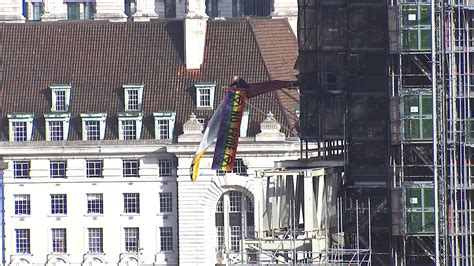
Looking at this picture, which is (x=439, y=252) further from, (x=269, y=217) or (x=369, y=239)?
(x=269, y=217)

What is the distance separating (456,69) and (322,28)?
11776mm

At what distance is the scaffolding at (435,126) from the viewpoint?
157500mm

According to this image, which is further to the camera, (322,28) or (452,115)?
(322,28)

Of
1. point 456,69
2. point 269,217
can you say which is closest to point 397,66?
point 456,69

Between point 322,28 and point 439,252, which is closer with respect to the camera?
point 439,252

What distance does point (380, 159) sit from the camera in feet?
536

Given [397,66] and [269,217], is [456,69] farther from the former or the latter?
[269,217]

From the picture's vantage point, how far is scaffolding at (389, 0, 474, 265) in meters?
158

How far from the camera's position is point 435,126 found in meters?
158

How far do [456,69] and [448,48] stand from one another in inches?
42.3

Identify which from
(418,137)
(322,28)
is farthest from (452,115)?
(322,28)

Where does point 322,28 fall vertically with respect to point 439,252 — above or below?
above

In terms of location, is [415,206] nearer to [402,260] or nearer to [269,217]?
[402,260]

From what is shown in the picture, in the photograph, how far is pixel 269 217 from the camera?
561 ft
